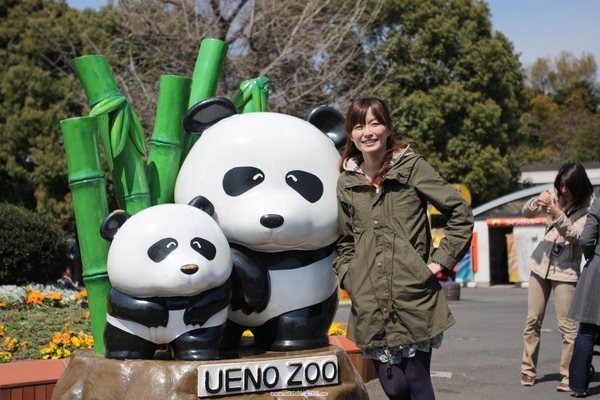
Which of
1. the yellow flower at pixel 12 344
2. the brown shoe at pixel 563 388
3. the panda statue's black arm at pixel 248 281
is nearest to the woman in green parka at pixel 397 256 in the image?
the panda statue's black arm at pixel 248 281

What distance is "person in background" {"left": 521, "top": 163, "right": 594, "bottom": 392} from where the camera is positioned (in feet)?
19.9

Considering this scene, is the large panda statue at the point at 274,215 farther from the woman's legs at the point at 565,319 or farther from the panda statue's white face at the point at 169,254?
the woman's legs at the point at 565,319

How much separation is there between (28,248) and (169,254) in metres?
Answer: 5.12

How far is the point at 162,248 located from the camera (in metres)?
3.77

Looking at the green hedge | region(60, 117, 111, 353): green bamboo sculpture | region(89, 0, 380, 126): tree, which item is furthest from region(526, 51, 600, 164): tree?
region(60, 117, 111, 353): green bamboo sculpture

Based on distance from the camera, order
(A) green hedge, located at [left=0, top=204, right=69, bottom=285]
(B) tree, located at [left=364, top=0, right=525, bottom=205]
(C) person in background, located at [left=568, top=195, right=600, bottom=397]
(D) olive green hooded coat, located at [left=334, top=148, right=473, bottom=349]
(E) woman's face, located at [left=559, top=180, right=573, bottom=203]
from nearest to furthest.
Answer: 1. (D) olive green hooded coat, located at [left=334, top=148, right=473, bottom=349]
2. (C) person in background, located at [left=568, top=195, right=600, bottom=397]
3. (E) woman's face, located at [left=559, top=180, right=573, bottom=203]
4. (A) green hedge, located at [left=0, top=204, right=69, bottom=285]
5. (B) tree, located at [left=364, top=0, right=525, bottom=205]

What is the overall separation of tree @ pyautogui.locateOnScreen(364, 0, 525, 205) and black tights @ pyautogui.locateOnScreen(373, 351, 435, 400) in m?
17.9

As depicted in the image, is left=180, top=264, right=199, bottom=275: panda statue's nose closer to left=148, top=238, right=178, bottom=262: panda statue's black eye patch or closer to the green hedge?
left=148, top=238, right=178, bottom=262: panda statue's black eye patch

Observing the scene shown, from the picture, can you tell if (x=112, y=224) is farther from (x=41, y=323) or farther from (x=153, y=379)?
(x=41, y=323)

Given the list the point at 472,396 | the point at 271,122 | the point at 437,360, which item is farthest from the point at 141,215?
the point at 437,360

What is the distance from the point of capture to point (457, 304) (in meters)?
14.8

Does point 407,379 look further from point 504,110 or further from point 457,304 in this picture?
point 504,110

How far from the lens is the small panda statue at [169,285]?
3730 mm

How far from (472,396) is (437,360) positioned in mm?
1662
